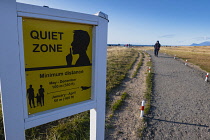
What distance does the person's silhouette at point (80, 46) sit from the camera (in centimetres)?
223

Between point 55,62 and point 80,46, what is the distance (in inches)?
19.1

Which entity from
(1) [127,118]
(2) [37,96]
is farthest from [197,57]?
(2) [37,96]

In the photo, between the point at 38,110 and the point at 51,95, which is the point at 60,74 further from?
the point at 38,110

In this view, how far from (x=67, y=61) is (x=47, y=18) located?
665 millimetres

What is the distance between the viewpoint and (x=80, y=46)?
232 cm

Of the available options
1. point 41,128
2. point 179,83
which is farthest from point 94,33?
point 179,83

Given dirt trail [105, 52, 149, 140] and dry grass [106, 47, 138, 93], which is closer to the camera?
dirt trail [105, 52, 149, 140]

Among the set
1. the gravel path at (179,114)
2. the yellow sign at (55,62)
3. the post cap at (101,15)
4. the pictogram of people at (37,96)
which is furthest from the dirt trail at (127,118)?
the post cap at (101,15)

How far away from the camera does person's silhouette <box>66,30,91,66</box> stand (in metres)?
2.23

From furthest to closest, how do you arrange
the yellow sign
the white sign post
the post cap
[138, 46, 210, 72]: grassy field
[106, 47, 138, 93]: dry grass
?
1. [138, 46, 210, 72]: grassy field
2. [106, 47, 138, 93]: dry grass
3. the post cap
4. the yellow sign
5. the white sign post

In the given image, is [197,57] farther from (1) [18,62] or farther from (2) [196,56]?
(1) [18,62]

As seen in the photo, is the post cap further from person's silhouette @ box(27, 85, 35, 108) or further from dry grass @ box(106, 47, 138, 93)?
dry grass @ box(106, 47, 138, 93)

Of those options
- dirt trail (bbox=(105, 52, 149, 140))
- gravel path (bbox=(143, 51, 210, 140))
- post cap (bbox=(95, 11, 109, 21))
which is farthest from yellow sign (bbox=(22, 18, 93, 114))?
gravel path (bbox=(143, 51, 210, 140))

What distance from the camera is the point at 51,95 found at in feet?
7.07
